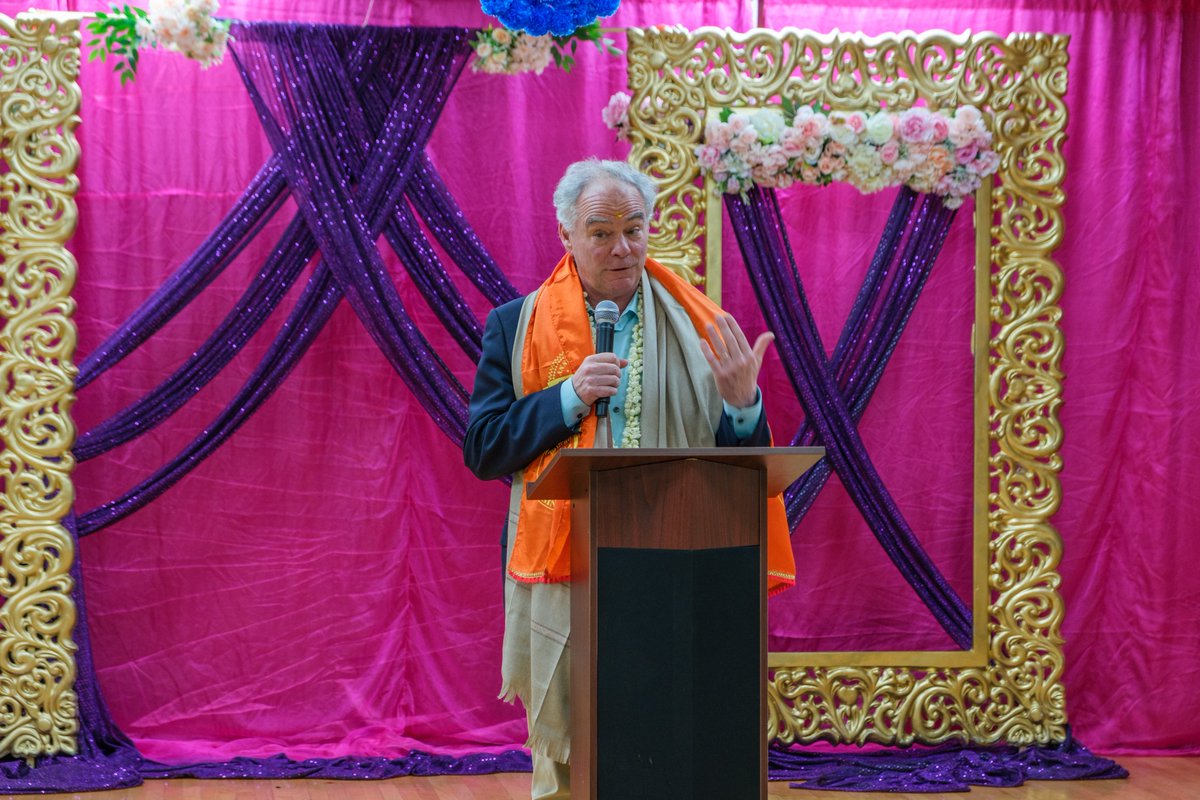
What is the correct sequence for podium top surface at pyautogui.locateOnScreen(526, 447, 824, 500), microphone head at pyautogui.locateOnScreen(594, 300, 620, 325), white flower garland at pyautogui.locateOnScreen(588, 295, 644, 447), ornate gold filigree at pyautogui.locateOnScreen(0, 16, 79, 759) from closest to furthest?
podium top surface at pyautogui.locateOnScreen(526, 447, 824, 500) → microphone head at pyautogui.locateOnScreen(594, 300, 620, 325) → white flower garland at pyautogui.locateOnScreen(588, 295, 644, 447) → ornate gold filigree at pyautogui.locateOnScreen(0, 16, 79, 759)

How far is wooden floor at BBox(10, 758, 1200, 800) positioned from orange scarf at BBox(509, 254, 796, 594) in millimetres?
1334

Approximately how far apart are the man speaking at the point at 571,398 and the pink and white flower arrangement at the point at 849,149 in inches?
53.3

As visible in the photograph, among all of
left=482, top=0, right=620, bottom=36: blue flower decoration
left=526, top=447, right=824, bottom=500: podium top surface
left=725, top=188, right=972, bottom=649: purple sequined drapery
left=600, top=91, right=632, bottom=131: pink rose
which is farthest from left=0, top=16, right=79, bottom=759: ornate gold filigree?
left=526, top=447, right=824, bottom=500: podium top surface

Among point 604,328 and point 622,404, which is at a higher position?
point 604,328

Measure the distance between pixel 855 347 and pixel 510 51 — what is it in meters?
1.46

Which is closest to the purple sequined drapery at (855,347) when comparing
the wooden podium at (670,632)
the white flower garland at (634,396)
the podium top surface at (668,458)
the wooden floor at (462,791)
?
the wooden floor at (462,791)

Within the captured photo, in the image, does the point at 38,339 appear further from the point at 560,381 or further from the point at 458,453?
the point at 560,381

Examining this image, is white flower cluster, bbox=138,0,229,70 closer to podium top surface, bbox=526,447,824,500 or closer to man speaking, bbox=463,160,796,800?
man speaking, bbox=463,160,796,800

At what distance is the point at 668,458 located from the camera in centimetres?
208

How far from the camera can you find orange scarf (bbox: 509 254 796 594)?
8.75ft

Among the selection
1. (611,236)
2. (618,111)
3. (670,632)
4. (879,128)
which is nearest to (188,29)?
(618,111)

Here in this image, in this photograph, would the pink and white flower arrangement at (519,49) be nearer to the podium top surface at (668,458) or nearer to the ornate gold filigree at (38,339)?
the ornate gold filigree at (38,339)

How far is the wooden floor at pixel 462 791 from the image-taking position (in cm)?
373

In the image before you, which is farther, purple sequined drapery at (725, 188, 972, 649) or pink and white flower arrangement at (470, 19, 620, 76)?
purple sequined drapery at (725, 188, 972, 649)
